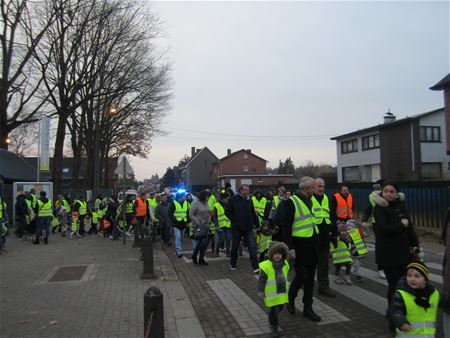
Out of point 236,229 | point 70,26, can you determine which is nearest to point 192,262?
point 236,229

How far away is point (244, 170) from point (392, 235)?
69.0 meters

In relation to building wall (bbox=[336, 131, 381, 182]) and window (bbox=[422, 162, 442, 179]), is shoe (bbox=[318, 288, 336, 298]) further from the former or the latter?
building wall (bbox=[336, 131, 381, 182])

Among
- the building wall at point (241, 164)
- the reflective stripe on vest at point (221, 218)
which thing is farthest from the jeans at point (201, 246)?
the building wall at point (241, 164)

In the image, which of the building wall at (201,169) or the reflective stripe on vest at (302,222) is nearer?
the reflective stripe on vest at (302,222)

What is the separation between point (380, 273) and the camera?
810 centimetres

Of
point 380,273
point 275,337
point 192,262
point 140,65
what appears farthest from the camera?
point 140,65

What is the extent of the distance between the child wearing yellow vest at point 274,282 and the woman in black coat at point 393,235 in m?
1.16

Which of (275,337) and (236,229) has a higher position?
(236,229)

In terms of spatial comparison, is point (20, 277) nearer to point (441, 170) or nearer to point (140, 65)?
point (140, 65)

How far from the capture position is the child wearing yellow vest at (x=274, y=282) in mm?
5051

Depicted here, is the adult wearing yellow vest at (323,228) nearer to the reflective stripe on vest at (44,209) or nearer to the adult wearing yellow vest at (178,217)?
the adult wearing yellow vest at (178,217)

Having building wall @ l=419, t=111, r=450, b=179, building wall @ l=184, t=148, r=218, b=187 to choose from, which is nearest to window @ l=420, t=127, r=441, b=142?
building wall @ l=419, t=111, r=450, b=179

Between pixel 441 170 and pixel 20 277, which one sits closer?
pixel 20 277

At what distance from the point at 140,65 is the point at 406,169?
22225mm
